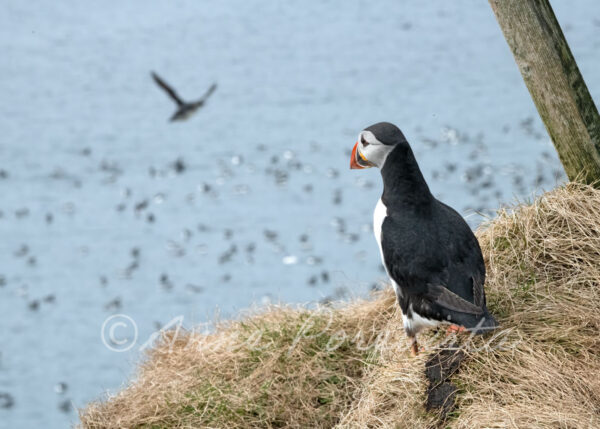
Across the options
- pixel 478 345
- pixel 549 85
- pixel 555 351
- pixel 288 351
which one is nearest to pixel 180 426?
pixel 288 351

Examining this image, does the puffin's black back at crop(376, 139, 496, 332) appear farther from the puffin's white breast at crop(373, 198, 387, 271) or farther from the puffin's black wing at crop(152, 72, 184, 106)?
the puffin's black wing at crop(152, 72, 184, 106)

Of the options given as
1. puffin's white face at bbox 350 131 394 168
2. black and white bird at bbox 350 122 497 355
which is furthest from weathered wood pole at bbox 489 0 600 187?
puffin's white face at bbox 350 131 394 168

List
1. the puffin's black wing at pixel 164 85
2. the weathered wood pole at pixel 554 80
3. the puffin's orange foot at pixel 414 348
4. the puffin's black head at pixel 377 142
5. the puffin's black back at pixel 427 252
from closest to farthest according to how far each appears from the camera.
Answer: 1. the puffin's black back at pixel 427 252
2. the puffin's black head at pixel 377 142
3. the puffin's orange foot at pixel 414 348
4. the weathered wood pole at pixel 554 80
5. the puffin's black wing at pixel 164 85

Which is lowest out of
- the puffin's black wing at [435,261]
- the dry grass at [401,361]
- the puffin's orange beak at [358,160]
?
the dry grass at [401,361]

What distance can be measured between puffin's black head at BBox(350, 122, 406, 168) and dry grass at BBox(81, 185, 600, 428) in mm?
1014

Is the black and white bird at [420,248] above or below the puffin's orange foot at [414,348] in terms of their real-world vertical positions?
above

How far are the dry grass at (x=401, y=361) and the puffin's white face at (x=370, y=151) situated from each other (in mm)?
997

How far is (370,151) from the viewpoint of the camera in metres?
4.14

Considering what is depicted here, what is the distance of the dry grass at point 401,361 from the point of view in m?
3.89

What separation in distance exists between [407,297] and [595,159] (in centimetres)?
167

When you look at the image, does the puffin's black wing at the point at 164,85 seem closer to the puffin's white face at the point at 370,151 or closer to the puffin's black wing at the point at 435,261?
the puffin's white face at the point at 370,151

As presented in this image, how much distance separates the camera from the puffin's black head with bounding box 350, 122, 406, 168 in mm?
4070

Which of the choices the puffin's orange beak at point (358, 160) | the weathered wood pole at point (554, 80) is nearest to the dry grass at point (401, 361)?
the weathered wood pole at point (554, 80)

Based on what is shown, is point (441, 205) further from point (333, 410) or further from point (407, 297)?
point (333, 410)
